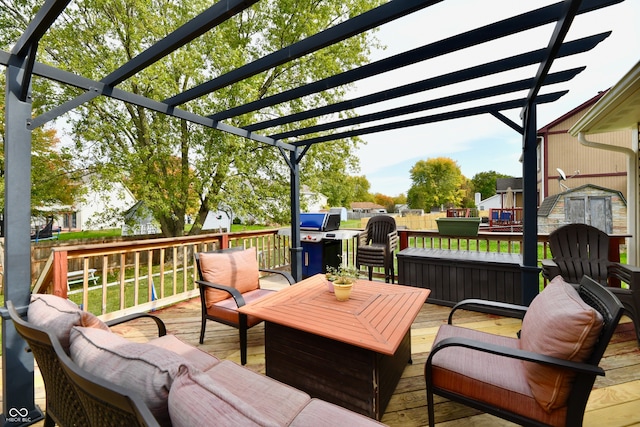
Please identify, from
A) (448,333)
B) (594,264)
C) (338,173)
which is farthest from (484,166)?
(448,333)

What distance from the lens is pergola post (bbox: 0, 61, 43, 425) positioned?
1.74 m

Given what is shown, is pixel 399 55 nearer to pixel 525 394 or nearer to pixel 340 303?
pixel 340 303

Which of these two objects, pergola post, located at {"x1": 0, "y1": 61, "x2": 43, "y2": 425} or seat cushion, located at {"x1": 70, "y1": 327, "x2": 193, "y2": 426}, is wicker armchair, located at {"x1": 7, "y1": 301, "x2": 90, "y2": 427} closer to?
seat cushion, located at {"x1": 70, "y1": 327, "x2": 193, "y2": 426}

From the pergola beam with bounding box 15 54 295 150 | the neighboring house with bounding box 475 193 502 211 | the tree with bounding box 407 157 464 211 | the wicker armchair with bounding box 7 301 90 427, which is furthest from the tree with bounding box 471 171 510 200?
the wicker armchair with bounding box 7 301 90 427

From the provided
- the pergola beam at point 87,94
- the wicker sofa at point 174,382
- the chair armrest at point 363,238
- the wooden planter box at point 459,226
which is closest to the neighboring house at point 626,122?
the wooden planter box at point 459,226

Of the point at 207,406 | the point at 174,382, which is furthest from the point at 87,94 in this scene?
the point at 207,406

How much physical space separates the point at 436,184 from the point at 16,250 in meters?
34.3

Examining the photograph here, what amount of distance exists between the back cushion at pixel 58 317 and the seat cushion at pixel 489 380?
1.88 m

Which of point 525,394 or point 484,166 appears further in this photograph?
point 484,166

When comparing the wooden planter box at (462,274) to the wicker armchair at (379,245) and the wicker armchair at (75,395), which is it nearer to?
the wicker armchair at (379,245)

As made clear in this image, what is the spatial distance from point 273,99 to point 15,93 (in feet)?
6.05

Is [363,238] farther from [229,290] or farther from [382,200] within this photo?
[382,200]

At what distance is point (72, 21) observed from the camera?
229 inches

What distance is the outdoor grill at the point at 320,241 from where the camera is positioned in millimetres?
4852
